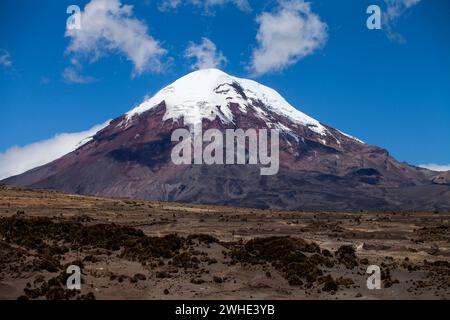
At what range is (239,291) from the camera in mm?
40031

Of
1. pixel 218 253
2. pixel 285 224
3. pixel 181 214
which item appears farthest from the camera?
pixel 181 214

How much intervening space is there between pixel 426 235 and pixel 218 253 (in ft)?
105

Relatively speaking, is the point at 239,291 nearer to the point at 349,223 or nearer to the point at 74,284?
the point at 74,284

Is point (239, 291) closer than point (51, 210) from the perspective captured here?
Yes

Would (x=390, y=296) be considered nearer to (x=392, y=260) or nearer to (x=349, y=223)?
(x=392, y=260)

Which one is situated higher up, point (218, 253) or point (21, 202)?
point (21, 202)

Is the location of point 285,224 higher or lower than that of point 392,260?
higher

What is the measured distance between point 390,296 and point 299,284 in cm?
602

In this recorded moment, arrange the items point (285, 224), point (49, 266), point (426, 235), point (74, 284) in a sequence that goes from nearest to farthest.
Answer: point (74, 284) → point (49, 266) → point (426, 235) → point (285, 224)

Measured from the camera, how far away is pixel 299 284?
1658 inches
